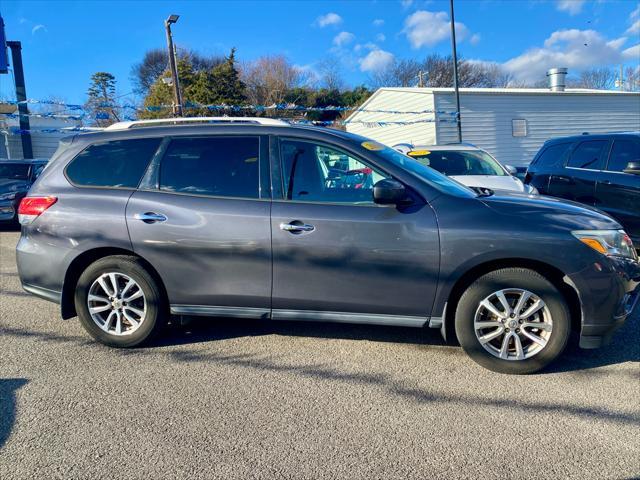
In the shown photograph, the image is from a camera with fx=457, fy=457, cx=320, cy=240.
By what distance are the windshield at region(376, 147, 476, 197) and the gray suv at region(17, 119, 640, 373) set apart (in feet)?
0.12

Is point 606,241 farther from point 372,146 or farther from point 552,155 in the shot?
→ point 552,155

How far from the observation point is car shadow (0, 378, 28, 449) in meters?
2.69

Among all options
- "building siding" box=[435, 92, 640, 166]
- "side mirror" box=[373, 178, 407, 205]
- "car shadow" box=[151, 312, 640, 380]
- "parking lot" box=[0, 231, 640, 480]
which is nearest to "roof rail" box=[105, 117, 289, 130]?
"side mirror" box=[373, 178, 407, 205]

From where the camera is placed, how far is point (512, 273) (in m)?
3.30

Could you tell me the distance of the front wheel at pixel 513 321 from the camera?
10.7 ft

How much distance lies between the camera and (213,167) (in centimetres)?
374

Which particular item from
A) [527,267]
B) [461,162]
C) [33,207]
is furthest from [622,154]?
[33,207]

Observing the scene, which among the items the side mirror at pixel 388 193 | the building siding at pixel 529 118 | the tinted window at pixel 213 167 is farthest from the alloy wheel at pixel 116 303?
the building siding at pixel 529 118

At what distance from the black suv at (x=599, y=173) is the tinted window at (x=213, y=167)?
5.20 m

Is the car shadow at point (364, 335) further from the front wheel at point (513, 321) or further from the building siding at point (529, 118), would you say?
the building siding at point (529, 118)

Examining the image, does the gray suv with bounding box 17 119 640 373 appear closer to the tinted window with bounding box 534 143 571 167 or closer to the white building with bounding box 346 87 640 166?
the tinted window with bounding box 534 143 571 167

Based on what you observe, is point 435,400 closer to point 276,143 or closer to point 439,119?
point 276,143

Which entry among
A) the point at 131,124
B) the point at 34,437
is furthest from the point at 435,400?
the point at 131,124

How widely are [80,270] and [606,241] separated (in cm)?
418
